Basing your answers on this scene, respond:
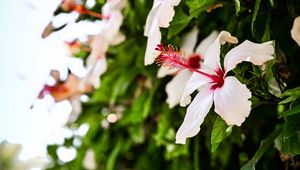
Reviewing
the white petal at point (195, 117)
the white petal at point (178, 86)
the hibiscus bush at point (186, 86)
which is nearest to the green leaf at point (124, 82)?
the hibiscus bush at point (186, 86)

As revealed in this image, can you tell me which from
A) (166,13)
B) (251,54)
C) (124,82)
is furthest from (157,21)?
(124,82)

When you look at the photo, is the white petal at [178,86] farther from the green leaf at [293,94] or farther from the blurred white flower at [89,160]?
the blurred white flower at [89,160]

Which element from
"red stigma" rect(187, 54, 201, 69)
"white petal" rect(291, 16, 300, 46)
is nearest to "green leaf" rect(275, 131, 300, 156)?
"white petal" rect(291, 16, 300, 46)

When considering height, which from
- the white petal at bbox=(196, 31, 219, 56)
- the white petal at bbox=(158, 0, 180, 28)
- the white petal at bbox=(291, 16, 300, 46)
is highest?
the white petal at bbox=(158, 0, 180, 28)

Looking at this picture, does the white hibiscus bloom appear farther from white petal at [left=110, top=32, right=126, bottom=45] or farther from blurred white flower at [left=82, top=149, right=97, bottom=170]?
blurred white flower at [left=82, top=149, right=97, bottom=170]

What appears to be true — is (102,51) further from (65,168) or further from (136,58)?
(65,168)

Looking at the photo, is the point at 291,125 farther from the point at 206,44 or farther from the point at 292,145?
the point at 206,44
